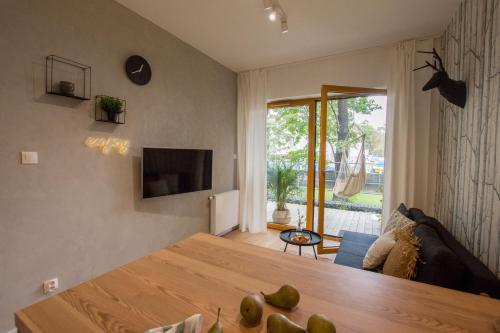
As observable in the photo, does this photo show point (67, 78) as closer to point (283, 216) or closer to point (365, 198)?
point (283, 216)

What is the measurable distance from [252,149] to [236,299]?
331 cm

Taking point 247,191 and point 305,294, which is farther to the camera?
point 247,191

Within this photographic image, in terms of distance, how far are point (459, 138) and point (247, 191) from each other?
9.24 feet

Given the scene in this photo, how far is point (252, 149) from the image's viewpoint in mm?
4000

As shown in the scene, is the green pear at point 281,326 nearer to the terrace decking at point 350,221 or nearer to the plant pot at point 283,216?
the terrace decking at point 350,221

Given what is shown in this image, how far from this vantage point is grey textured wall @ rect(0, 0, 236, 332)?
1.67m

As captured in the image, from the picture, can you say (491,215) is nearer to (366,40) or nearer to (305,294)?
(305,294)

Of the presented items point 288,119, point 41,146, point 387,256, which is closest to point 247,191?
point 288,119

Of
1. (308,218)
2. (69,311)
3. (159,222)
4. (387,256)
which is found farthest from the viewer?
(308,218)

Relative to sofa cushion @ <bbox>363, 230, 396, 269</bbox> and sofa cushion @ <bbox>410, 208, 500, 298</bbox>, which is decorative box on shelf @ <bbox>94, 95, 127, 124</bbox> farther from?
sofa cushion @ <bbox>410, 208, 500, 298</bbox>

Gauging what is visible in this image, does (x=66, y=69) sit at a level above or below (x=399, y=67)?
below

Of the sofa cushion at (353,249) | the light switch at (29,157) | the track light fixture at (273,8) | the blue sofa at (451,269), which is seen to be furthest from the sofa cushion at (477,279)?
the light switch at (29,157)

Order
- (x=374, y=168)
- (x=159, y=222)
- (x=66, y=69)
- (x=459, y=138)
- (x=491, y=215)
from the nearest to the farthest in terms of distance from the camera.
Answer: (x=491, y=215)
(x=66, y=69)
(x=459, y=138)
(x=159, y=222)
(x=374, y=168)

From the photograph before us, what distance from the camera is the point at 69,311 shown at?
69 centimetres
